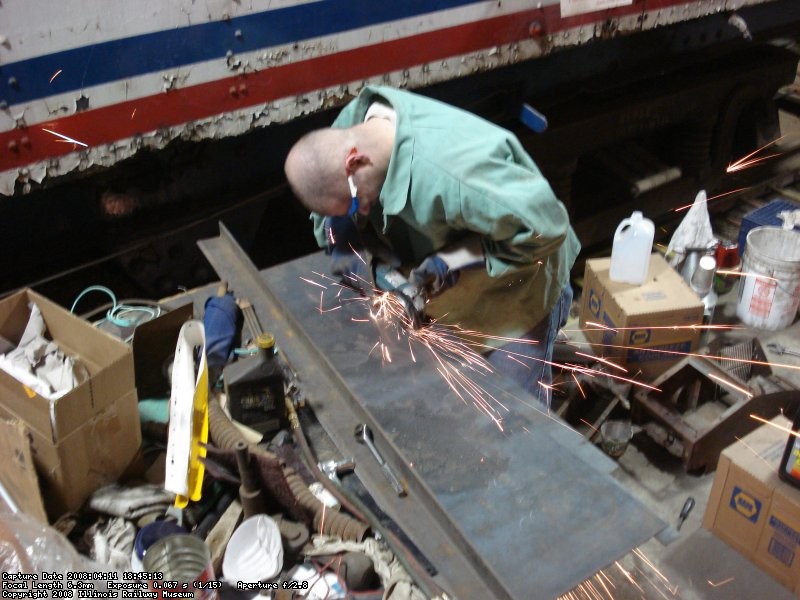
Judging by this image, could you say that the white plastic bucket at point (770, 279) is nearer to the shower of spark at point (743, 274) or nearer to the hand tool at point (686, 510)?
the shower of spark at point (743, 274)

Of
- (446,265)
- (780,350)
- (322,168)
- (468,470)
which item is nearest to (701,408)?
(780,350)

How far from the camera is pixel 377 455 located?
1936 millimetres

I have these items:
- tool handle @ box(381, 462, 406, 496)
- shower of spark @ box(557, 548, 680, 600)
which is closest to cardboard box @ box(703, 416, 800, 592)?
shower of spark @ box(557, 548, 680, 600)

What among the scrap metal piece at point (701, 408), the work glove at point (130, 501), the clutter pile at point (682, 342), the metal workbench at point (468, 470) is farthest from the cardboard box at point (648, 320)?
the work glove at point (130, 501)

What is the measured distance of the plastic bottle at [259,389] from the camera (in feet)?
6.65

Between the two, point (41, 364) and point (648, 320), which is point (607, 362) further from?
point (41, 364)

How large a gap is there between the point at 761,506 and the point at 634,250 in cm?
142

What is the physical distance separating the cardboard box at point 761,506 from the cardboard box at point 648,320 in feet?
2.65

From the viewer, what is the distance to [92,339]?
81.6 inches

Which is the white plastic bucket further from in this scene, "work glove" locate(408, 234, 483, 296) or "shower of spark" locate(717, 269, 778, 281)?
"work glove" locate(408, 234, 483, 296)

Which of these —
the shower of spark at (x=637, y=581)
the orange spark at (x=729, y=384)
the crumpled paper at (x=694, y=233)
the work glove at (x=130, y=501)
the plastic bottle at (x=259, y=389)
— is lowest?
the shower of spark at (x=637, y=581)

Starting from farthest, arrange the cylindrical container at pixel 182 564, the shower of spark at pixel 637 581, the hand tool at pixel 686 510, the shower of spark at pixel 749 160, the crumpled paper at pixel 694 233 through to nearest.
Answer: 1. the shower of spark at pixel 749 160
2. the crumpled paper at pixel 694 233
3. the hand tool at pixel 686 510
4. the shower of spark at pixel 637 581
5. the cylindrical container at pixel 182 564

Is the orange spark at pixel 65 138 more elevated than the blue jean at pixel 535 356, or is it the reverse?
the orange spark at pixel 65 138

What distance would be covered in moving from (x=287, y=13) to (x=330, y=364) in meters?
1.54
